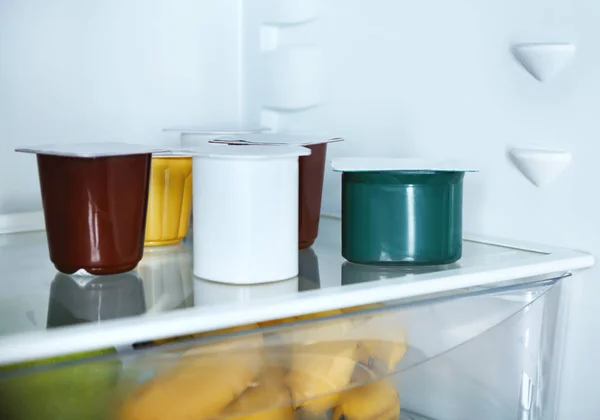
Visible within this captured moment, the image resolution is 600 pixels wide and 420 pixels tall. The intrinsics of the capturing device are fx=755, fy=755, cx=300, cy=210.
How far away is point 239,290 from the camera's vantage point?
0.82 m

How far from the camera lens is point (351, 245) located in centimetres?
97

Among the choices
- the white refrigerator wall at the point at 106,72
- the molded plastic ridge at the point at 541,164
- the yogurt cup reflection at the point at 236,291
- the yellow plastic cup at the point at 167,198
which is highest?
the white refrigerator wall at the point at 106,72

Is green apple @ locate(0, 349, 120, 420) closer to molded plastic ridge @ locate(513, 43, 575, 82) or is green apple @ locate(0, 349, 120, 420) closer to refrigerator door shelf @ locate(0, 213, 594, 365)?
refrigerator door shelf @ locate(0, 213, 594, 365)

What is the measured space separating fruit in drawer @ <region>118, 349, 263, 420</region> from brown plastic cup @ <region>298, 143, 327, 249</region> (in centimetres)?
34

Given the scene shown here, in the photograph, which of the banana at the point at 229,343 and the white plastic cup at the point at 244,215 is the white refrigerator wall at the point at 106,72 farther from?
the banana at the point at 229,343

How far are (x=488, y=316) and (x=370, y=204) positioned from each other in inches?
7.8

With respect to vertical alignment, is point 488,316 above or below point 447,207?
below

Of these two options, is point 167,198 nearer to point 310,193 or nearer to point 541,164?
point 310,193

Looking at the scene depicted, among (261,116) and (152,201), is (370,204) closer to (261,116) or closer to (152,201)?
(152,201)

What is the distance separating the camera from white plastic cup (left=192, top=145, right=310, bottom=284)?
85cm

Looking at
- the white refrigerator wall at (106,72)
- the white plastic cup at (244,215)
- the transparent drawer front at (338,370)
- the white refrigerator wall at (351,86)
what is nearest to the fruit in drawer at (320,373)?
the transparent drawer front at (338,370)

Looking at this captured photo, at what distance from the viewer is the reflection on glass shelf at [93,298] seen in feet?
2.36

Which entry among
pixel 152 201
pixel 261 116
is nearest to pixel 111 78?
pixel 261 116

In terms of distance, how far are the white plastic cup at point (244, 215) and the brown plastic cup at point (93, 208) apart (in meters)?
0.08
